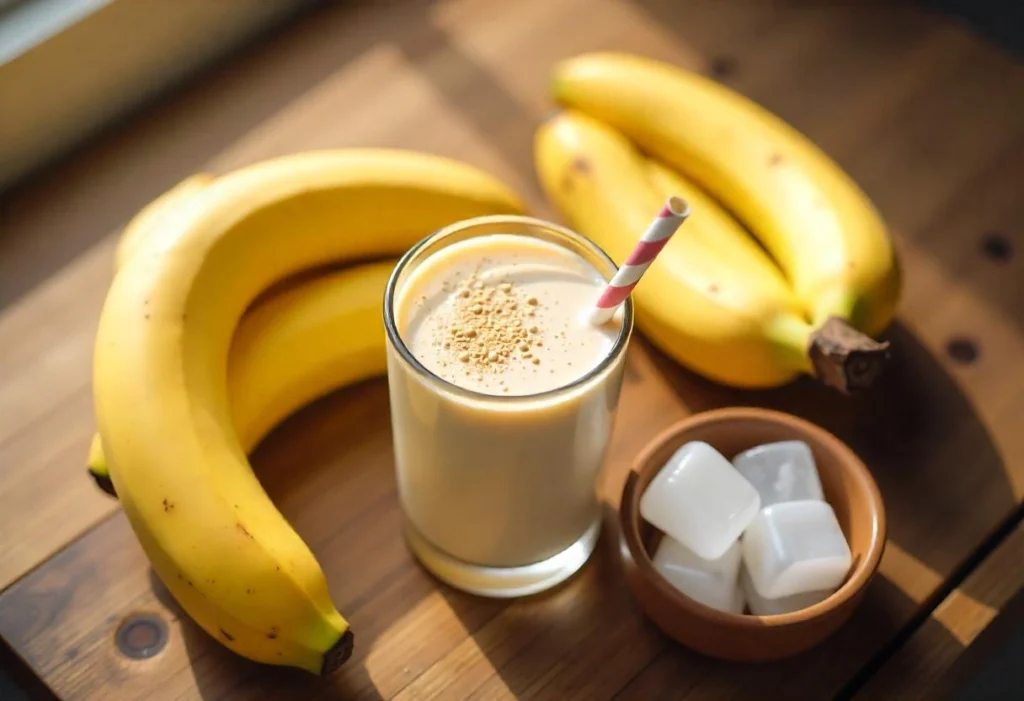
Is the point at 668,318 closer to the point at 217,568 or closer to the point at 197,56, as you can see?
the point at 217,568

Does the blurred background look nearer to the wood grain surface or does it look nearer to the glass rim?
the glass rim

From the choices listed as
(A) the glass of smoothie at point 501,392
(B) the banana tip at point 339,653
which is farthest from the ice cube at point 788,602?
(B) the banana tip at point 339,653

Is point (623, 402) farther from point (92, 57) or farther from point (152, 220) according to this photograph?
point (92, 57)

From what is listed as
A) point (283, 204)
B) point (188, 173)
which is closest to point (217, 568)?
point (283, 204)

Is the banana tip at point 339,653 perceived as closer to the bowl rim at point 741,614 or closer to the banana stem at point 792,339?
the bowl rim at point 741,614

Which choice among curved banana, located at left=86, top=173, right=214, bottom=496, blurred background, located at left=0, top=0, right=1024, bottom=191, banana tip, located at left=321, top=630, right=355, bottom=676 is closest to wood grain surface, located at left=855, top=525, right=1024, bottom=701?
banana tip, located at left=321, top=630, right=355, bottom=676

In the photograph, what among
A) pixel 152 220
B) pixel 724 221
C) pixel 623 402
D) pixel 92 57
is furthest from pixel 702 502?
pixel 92 57

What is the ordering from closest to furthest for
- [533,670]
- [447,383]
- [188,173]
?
[447,383]
[533,670]
[188,173]
